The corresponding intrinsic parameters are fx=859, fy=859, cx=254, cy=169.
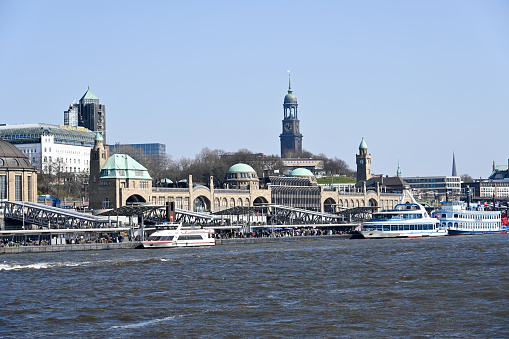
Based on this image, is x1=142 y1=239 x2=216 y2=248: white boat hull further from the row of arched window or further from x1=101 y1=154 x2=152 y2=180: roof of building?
the row of arched window

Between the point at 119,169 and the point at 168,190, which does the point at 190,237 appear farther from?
the point at 168,190

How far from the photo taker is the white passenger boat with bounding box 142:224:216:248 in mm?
102438

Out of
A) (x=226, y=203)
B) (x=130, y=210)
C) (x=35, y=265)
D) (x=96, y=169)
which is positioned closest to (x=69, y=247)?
(x=130, y=210)

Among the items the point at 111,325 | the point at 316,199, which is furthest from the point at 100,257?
the point at 316,199

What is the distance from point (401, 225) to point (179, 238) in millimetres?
43420

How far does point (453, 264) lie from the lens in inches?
2896

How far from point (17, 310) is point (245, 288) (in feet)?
50.8

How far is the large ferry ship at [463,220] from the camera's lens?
484ft

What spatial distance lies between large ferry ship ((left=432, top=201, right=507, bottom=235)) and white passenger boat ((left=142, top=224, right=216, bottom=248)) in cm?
5430

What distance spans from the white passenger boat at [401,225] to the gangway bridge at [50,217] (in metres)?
40.2

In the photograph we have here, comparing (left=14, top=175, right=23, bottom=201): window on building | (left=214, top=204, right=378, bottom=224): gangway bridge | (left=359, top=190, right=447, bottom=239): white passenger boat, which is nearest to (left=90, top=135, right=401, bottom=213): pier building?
(left=214, top=204, right=378, bottom=224): gangway bridge

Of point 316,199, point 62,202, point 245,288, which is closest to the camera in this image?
point 245,288

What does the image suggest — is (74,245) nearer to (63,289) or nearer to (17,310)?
(63,289)

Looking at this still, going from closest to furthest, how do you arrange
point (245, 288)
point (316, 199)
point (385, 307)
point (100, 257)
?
point (385, 307) < point (245, 288) < point (100, 257) < point (316, 199)
